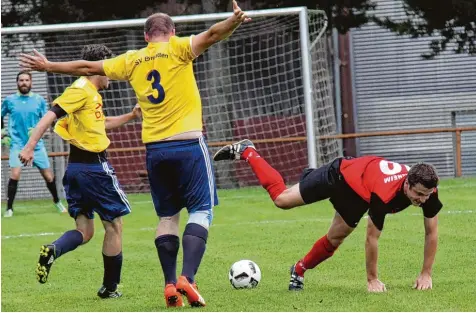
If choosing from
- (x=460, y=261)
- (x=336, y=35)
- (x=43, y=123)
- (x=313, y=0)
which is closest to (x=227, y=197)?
(x=313, y=0)

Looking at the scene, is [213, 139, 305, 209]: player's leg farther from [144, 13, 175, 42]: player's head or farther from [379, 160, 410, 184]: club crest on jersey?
[144, 13, 175, 42]: player's head

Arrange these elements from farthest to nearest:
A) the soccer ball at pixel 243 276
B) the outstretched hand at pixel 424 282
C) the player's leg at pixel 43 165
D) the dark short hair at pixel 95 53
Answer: the player's leg at pixel 43 165 → the soccer ball at pixel 243 276 → the dark short hair at pixel 95 53 → the outstretched hand at pixel 424 282

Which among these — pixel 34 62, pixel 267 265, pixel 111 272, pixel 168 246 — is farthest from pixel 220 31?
pixel 267 265

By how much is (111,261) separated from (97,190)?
549 millimetres

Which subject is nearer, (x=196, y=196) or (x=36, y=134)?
(x=196, y=196)

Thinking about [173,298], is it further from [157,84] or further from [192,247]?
[157,84]

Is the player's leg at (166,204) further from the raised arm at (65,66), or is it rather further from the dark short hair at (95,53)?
the dark short hair at (95,53)

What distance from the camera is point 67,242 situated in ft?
27.3

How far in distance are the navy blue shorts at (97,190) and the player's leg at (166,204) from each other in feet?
2.21

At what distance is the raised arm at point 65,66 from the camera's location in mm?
7672

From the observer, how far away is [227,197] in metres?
18.1

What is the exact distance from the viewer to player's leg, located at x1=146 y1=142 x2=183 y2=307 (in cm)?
754

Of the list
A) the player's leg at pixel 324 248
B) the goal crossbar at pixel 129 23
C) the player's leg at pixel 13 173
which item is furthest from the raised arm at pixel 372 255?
the player's leg at pixel 13 173

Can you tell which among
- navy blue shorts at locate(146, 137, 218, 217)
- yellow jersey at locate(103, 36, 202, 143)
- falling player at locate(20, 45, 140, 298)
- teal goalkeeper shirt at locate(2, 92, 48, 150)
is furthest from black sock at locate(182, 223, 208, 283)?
teal goalkeeper shirt at locate(2, 92, 48, 150)
